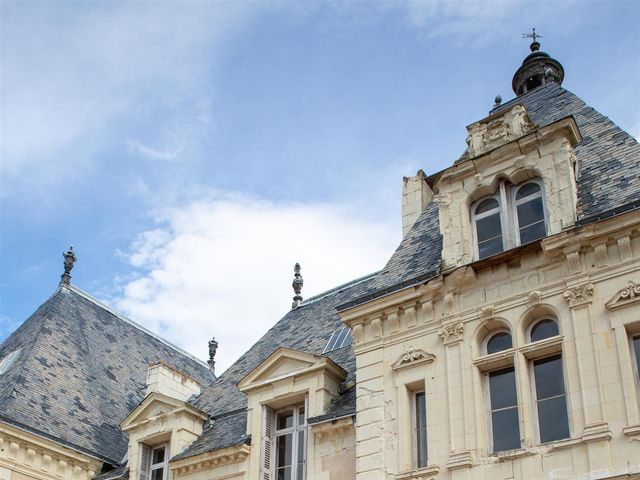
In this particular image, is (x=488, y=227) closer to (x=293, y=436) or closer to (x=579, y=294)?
(x=579, y=294)

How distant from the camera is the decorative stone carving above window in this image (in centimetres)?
1722

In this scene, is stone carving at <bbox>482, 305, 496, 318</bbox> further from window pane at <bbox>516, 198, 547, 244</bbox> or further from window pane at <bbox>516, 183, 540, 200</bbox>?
window pane at <bbox>516, 183, 540, 200</bbox>

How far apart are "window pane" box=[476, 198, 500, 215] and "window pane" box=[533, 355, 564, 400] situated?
11.6ft

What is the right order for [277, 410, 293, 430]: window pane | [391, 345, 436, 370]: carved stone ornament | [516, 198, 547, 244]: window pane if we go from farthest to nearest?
[277, 410, 293, 430]: window pane → [516, 198, 547, 244]: window pane → [391, 345, 436, 370]: carved stone ornament

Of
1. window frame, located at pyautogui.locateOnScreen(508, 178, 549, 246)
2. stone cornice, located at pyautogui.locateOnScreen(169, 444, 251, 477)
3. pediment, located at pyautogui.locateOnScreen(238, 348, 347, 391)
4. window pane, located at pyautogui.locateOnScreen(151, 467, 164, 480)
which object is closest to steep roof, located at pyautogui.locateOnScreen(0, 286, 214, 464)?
window pane, located at pyautogui.locateOnScreen(151, 467, 164, 480)

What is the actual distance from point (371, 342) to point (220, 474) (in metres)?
5.23

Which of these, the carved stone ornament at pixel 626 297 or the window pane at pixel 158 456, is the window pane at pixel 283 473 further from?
the carved stone ornament at pixel 626 297

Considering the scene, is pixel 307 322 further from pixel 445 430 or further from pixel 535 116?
pixel 445 430

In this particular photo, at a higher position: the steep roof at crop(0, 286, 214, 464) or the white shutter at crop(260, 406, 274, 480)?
the steep roof at crop(0, 286, 214, 464)

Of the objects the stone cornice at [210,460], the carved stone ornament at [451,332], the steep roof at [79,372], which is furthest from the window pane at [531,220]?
the steep roof at [79,372]

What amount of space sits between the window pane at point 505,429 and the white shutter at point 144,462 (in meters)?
10.2

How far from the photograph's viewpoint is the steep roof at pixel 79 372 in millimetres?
22938

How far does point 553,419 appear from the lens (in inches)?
550

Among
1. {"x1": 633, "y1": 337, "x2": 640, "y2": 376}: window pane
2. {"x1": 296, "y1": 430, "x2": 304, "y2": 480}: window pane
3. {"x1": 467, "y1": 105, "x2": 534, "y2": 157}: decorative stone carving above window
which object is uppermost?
Answer: {"x1": 467, "y1": 105, "x2": 534, "y2": 157}: decorative stone carving above window
